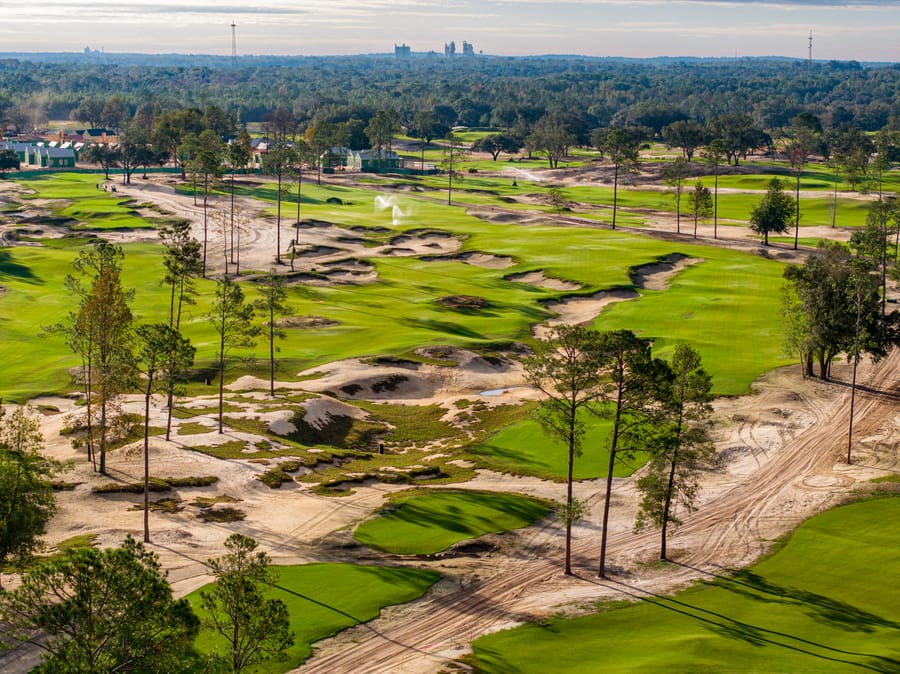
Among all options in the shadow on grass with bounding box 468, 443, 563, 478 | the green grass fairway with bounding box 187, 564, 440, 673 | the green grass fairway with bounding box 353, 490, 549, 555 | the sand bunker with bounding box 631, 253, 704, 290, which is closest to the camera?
the green grass fairway with bounding box 187, 564, 440, 673

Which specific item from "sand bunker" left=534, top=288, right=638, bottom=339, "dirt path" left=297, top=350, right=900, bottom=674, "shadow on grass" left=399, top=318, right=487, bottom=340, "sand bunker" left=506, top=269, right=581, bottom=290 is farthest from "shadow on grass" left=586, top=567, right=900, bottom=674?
"sand bunker" left=506, top=269, right=581, bottom=290

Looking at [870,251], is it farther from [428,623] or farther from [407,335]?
[428,623]

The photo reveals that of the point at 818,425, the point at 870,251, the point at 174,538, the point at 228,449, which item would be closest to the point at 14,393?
the point at 228,449

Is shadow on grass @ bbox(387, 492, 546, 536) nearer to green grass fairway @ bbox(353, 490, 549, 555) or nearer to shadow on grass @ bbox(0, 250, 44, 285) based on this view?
green grass fairway @ bbox(353, 490, 549, 555)

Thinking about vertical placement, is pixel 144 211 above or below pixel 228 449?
above

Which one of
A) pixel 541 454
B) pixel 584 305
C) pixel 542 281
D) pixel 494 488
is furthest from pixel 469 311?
pixel 494 488

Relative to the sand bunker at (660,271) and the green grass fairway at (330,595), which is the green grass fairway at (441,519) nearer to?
the green grass fairway at (330,595)

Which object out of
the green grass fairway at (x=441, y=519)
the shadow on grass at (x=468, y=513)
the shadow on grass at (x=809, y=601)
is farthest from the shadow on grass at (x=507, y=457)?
the shadow on grass at (x=809, y=601)
